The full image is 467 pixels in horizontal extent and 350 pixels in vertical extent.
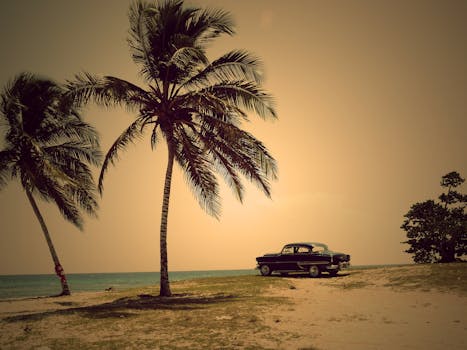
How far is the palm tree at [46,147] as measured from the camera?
19.3 metres

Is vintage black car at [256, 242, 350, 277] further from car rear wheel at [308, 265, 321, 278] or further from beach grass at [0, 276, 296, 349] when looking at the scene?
beach grass at [0, 276, 296, 349]

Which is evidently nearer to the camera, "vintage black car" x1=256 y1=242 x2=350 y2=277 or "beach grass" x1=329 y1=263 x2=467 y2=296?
"beach grass" x1=329 y1=263 x2=467 y2=296

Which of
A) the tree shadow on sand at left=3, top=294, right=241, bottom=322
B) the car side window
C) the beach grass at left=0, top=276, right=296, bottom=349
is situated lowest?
the tree shadow on sand at left=3, top=294, right=241, bottom=322

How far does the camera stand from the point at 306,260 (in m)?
20.8

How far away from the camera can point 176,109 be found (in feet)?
50.6

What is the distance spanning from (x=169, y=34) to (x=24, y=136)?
8.53 m

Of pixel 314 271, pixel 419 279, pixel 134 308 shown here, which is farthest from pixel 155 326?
pixel 314 271

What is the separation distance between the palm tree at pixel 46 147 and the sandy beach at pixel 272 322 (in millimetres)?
6884

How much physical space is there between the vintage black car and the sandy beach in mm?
5318

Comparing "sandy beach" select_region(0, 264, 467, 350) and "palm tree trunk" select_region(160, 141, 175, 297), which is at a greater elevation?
"palm tree trunk" select_region(160, 141, 175, 297)

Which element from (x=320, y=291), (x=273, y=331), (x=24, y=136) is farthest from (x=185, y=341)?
(x=24, y=136)

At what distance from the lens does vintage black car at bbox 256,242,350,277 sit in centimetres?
2025

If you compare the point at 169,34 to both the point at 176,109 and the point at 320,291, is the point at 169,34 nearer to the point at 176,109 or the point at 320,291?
the point at 176,109

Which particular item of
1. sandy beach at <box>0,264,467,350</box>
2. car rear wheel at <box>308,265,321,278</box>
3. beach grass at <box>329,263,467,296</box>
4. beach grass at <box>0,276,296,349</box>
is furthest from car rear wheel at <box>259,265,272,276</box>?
beach grass at <box>0,276,296,349</box>
